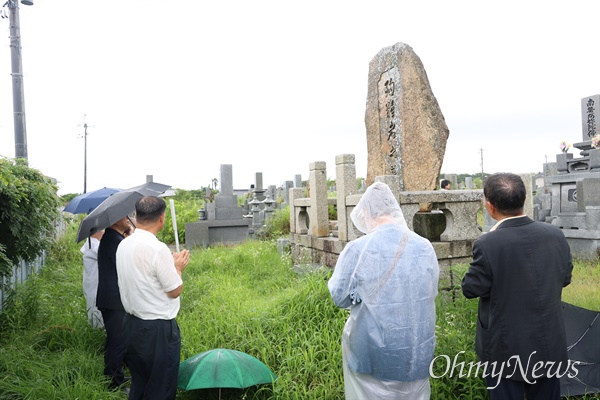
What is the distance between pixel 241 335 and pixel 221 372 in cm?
133

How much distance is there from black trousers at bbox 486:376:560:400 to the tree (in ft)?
13.5

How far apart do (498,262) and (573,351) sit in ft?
5.70

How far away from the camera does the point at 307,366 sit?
13.5 ft

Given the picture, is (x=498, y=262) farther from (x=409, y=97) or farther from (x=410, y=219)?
(x=409, y=97)

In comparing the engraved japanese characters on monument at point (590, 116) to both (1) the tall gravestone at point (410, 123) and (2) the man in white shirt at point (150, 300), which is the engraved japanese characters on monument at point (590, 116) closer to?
(1) the tall gravestone at point (410, 123)

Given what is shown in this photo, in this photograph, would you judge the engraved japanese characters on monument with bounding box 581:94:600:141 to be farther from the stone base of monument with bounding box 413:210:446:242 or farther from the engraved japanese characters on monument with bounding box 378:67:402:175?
the stone base of monument with bounding box 413:210:446:242

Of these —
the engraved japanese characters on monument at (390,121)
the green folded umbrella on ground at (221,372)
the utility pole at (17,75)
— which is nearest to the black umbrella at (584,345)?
the green folded umbrella on ground at (221,372)

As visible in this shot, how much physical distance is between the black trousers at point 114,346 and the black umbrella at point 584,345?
380cm

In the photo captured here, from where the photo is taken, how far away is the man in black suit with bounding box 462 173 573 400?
255 centimetres

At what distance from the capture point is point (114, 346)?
13.8 ft

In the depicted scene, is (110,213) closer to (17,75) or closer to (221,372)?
(221,372)

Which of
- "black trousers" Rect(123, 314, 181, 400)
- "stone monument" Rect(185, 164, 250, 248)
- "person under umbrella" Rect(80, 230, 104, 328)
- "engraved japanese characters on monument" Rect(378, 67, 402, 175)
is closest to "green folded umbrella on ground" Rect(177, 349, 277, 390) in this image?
"black trousers" Rect(123, 314, 181, 400)

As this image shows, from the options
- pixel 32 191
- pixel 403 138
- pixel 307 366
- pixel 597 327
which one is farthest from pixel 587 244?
pixel 32 191

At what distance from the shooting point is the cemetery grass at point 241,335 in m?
3.81
